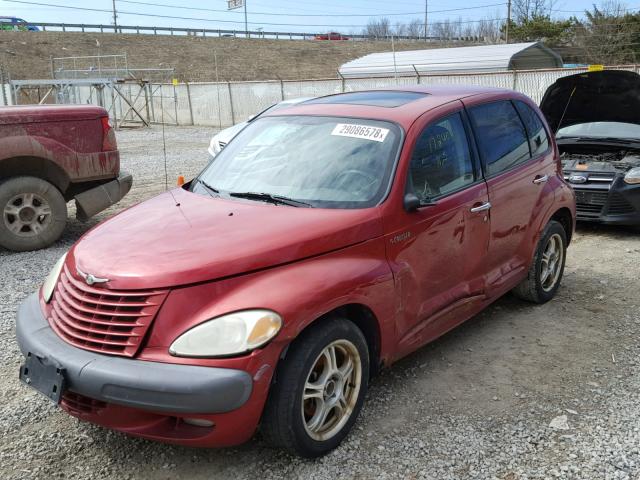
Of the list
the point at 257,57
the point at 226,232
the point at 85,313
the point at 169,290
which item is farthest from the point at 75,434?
the point at 257,57

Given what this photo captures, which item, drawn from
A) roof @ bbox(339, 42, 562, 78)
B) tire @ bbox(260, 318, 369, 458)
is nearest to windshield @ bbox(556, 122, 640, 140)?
tire @ bbox(260, 318, 369, 458)

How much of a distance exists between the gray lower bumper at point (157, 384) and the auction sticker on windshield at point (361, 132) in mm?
1725

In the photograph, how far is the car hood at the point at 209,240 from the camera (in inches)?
110

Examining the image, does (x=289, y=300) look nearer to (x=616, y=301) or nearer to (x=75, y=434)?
(x=75, y=434)

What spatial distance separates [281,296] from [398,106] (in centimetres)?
175

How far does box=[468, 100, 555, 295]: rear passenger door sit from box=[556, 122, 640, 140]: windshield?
3.52 metres

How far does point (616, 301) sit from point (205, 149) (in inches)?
587

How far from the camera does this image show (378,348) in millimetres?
3297

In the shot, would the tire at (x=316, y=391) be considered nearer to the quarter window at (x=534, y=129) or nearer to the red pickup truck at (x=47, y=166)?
the quarter window at (x=534, y=129)

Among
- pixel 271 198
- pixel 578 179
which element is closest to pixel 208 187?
pixel 271 198

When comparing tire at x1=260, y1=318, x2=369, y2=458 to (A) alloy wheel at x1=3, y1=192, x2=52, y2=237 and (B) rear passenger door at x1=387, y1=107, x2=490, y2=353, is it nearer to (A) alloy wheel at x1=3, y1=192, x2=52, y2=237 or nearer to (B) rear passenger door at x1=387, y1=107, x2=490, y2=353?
(B) rear passenger door at x1=387, y1=107, x2=490, y2=353

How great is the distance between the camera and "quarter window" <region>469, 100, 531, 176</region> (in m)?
4.23

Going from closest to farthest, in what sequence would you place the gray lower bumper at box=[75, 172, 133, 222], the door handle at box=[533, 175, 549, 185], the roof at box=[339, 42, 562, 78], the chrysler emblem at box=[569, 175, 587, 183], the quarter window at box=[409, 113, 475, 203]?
the quarter window at box=[409, 113, 475, 203], the door handle at box=[533, 175, 549, 185], the gray lower bumper at box=[75, 172, 133, 222], the chrysler emblem at box=[569, 175, 587, 183], the roof at box=[339, 42, 562, 78]

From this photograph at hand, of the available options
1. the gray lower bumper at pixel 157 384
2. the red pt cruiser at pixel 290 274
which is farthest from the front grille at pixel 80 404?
the gray lower bumper at pixel 157 384
